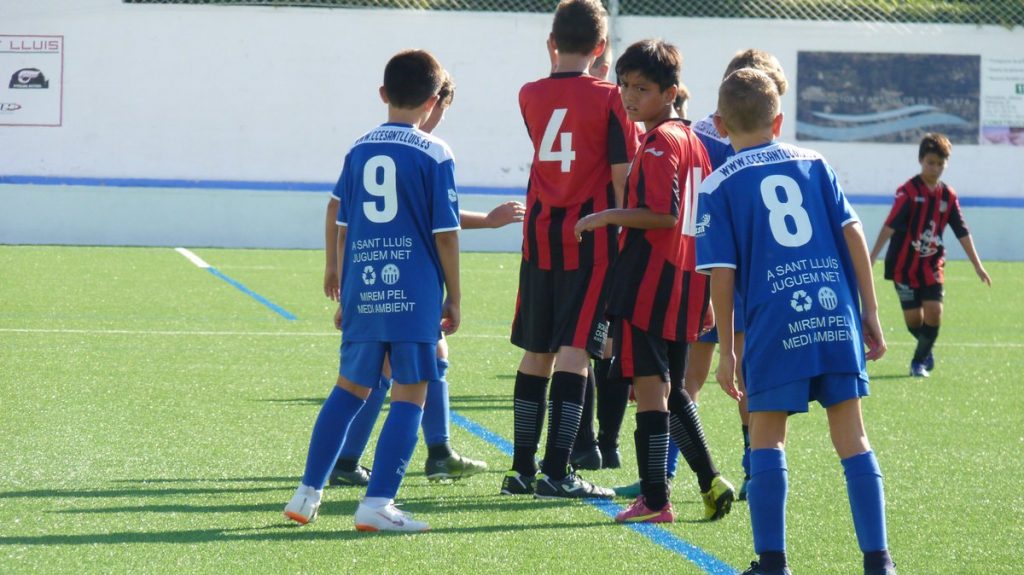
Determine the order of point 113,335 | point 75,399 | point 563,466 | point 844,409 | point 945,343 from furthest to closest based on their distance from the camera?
point 945,343 < point 113,335 < point 75,399 < point 563,466 < point 844,409

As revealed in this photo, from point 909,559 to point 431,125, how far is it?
2.59m

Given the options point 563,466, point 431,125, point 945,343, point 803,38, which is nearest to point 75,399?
point 431,125

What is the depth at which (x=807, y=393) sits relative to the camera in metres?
3.80

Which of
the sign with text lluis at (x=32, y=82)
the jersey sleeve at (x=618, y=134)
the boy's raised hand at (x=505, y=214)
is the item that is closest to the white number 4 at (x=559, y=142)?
the jersey sleeve at (x=618, y=134)

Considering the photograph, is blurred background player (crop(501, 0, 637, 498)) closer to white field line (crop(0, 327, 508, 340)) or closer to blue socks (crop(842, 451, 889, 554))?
blue socks (crop(842, 451, 889, 554))

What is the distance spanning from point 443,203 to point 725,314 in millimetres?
1164

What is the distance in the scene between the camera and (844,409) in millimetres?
3842

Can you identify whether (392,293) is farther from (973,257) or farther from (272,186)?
(272,186)

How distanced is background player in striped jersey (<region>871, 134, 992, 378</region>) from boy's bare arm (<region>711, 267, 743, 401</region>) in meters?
6.10

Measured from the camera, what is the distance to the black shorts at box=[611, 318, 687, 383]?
15.4 feet

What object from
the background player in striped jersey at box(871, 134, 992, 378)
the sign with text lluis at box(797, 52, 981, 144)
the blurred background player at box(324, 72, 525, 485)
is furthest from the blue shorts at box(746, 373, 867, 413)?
the sign with text lluis at box(797, 52, 981, 144)

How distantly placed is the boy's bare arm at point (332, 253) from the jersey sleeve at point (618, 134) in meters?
1.07

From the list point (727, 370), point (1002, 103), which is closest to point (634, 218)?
point (727, 370)

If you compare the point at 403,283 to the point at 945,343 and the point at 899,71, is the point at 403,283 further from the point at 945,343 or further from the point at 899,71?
the point at 899,71
